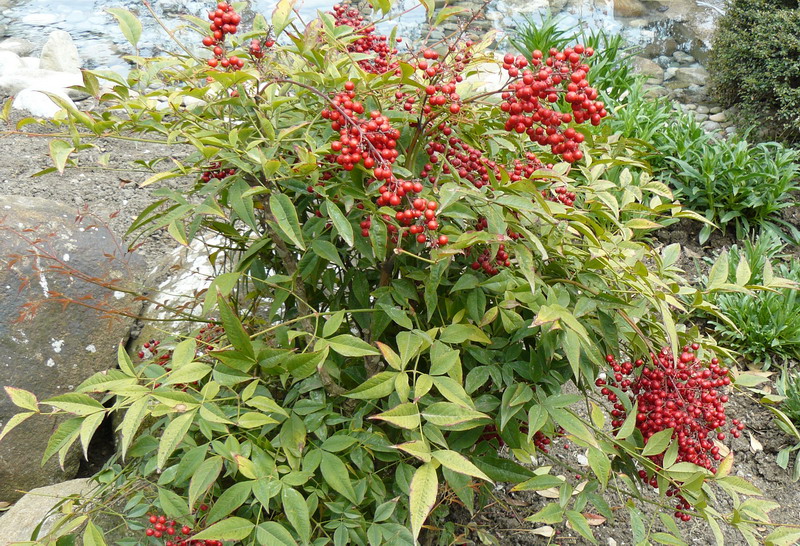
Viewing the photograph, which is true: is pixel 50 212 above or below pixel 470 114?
below

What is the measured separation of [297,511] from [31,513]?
1.07 m

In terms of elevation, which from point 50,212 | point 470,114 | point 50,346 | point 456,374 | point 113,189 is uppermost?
point 470,114

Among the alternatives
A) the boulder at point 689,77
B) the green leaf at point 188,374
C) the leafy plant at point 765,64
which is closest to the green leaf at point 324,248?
the green leaf at point 188,374

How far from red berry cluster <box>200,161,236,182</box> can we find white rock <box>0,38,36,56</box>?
625cm

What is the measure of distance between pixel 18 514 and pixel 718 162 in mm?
3510

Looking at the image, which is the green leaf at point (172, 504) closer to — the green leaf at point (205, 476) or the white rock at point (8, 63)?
the green leaf at point (205, 476)

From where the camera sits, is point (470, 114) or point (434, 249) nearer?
point (434, 249)

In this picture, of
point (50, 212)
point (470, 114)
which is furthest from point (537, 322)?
point (50, 212)

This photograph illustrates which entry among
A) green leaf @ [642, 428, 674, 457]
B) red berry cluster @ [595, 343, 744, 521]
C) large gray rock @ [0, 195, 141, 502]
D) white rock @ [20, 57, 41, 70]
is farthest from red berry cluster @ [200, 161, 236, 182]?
white rock @ [20, 57, 41, 70]

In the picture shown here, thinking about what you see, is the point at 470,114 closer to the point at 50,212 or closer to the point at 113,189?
the point at 50,212

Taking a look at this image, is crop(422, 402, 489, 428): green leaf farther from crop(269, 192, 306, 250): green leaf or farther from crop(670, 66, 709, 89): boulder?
crop(670, 66, 709, 89): boulder

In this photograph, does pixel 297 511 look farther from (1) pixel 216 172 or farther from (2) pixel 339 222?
(1) pixel 216 172

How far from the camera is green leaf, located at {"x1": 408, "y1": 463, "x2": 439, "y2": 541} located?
1084 millimetres

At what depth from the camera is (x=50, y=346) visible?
233 cm
